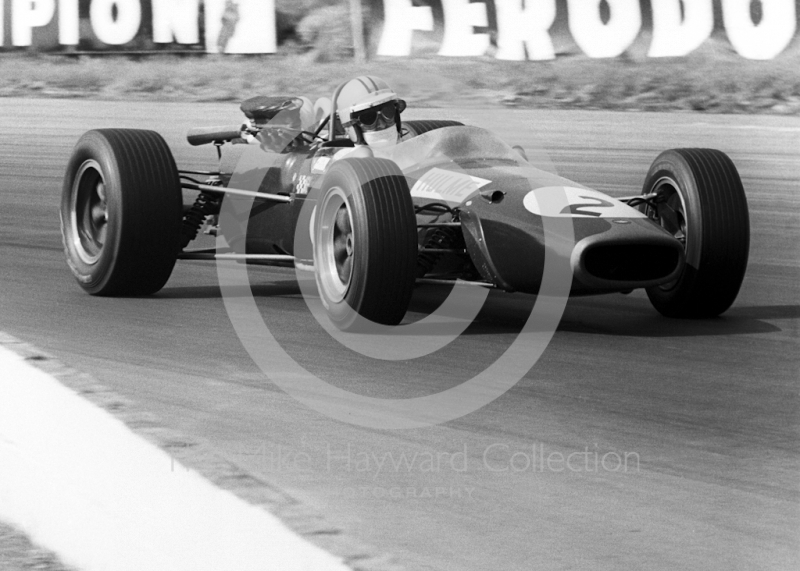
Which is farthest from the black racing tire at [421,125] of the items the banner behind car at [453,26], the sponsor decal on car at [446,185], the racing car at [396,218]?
the banner behind car at [453,26]

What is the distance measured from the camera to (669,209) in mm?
6570

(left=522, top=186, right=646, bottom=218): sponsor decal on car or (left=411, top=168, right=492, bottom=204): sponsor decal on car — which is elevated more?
(left=411, top=168, right=492, bottom=204): sponsor decal on car

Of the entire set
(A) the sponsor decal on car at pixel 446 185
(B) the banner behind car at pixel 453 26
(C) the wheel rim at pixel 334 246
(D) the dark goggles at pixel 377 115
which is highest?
(B) the banner behind car at pixel 453 26

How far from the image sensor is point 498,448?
398 cm

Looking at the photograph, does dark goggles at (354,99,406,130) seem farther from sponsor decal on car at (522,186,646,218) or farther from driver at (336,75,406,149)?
sponsor decal on car at (522,186,646,218)

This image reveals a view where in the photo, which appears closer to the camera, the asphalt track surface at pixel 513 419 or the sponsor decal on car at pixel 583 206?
the asphalt track surface at pixel 513 419

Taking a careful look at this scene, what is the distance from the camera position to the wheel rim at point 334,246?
5977mm

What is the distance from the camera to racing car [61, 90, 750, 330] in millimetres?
5633

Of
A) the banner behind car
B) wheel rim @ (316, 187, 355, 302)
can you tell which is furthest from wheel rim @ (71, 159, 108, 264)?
the banner behind car

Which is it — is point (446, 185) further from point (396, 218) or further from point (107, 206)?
point (107, 206)

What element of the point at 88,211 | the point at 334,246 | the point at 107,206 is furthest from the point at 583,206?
the point at 88,211

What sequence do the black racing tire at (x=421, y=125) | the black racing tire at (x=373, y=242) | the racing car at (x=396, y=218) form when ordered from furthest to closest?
1. the black racing tire at (x=421, y=125)
2. the racing car at (x=396, y=218)
3. the black racing tire at (x=373, y=242)

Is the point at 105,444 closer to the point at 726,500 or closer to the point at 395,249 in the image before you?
the point at 726,500

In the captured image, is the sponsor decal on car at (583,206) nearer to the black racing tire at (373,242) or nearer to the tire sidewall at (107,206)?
the black racing tire at (373,242)
